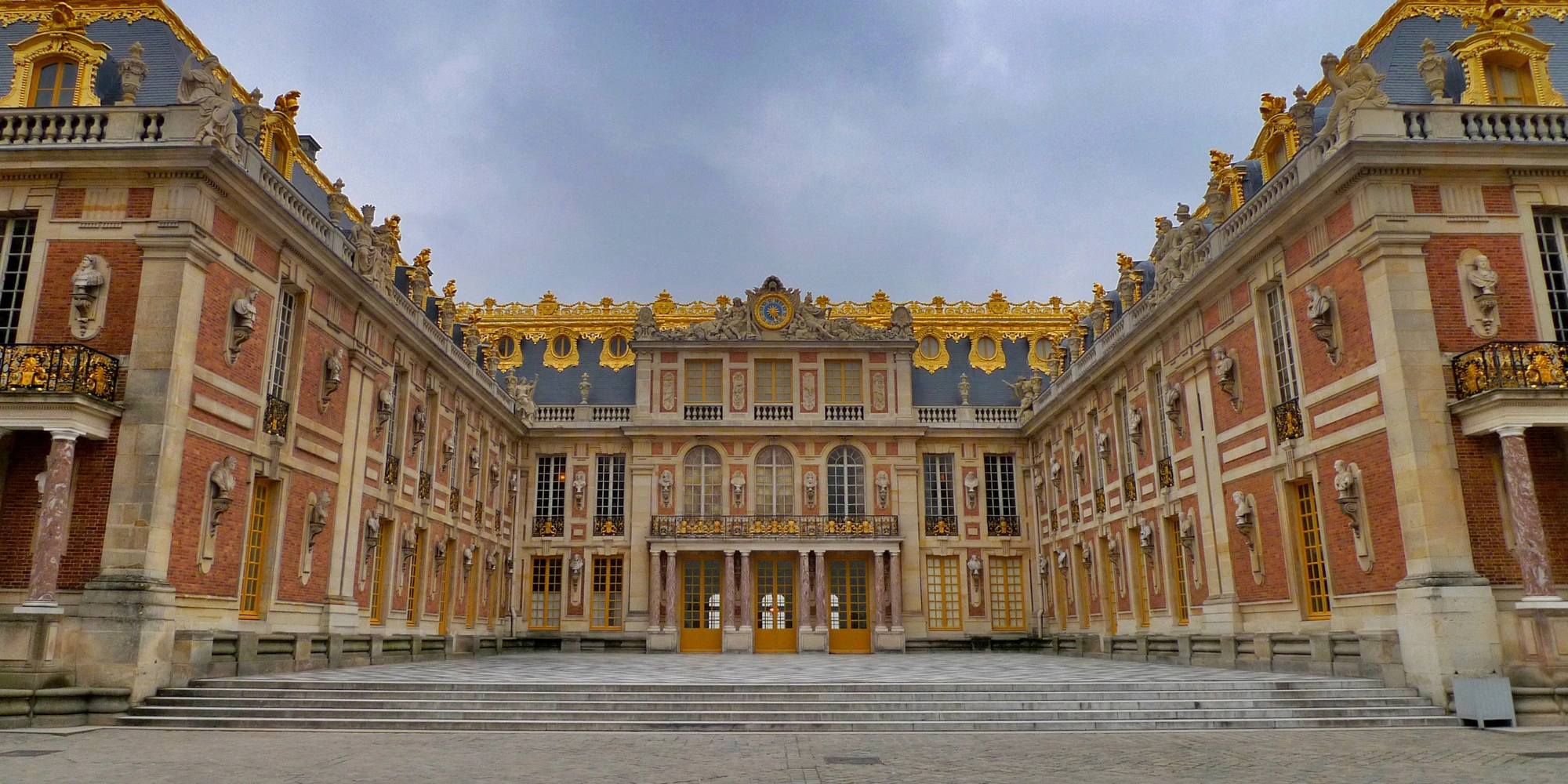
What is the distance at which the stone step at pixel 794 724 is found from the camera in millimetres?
12211

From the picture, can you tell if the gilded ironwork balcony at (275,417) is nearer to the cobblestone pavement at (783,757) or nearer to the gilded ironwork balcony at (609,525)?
the cobblestone pavement at (783,757)

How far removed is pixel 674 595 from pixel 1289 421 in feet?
63.5

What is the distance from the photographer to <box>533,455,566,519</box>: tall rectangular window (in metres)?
32.8

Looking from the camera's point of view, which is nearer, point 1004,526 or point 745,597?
point 745,597

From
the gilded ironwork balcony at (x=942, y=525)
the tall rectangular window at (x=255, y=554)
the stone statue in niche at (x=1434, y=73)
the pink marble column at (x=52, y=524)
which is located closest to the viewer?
the pink marble column at (x=52, y=524)

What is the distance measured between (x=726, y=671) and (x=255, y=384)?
371 inches

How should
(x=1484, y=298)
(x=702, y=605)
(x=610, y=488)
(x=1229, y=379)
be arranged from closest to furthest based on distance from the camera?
(x=1484, y=298)
(x=1229, y=379)
(x=702, y=605)
(x=610, y=488)

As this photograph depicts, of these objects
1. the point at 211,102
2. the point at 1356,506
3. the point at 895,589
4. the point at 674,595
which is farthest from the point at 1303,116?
the point at 674,595

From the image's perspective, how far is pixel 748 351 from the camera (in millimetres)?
33469

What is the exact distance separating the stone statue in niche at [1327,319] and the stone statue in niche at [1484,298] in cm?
176

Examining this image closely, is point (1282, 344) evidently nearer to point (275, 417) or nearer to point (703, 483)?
point (275, 417)

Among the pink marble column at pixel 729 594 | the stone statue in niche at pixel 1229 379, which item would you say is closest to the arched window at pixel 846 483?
the pink marble column at pixel 729 594

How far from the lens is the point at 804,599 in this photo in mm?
30922

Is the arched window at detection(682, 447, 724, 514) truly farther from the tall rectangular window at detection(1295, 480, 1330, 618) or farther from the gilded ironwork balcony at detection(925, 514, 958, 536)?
the tall rectangular window at detection(1295, 480, 1330, 618)
